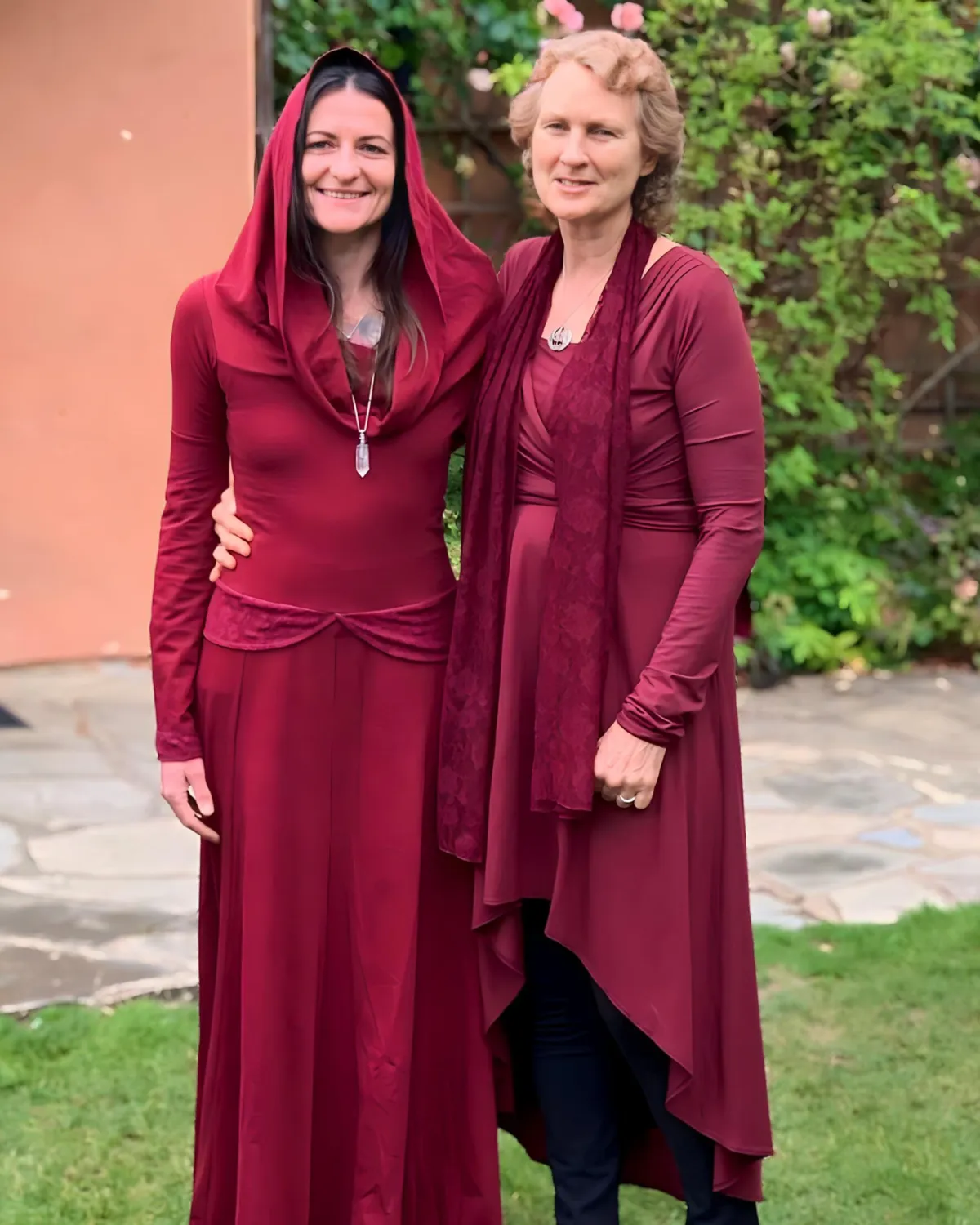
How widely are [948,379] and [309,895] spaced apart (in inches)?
206

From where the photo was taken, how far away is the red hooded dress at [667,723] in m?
1.72

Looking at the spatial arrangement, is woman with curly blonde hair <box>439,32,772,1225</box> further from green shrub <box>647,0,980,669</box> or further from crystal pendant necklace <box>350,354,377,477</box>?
green shrub <box>647,0,980,669</box>

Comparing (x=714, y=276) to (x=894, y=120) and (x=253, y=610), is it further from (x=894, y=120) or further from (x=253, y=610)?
(x=894, y=120)

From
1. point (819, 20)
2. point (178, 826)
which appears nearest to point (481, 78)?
point (819, 20)

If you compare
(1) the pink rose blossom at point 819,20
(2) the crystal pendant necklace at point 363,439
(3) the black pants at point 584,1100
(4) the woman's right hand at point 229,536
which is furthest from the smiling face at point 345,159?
(1) the pink rose blossom at point 819,20

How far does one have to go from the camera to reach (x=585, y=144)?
5.65 ft

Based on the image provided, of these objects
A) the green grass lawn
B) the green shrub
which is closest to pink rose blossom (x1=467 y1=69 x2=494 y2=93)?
the green shrub

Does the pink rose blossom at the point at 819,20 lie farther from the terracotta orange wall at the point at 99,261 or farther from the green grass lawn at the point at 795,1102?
the green grass lawn at the point at 795,1102

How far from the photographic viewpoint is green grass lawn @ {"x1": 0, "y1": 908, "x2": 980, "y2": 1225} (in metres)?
2.40

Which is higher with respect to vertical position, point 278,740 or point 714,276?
point 714,276

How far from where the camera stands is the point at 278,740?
188 centimetres

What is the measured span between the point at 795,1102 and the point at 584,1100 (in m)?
0.88

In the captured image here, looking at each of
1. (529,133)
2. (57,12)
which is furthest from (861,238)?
(529,133)

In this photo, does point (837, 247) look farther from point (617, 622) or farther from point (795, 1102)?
point (617, 622)
